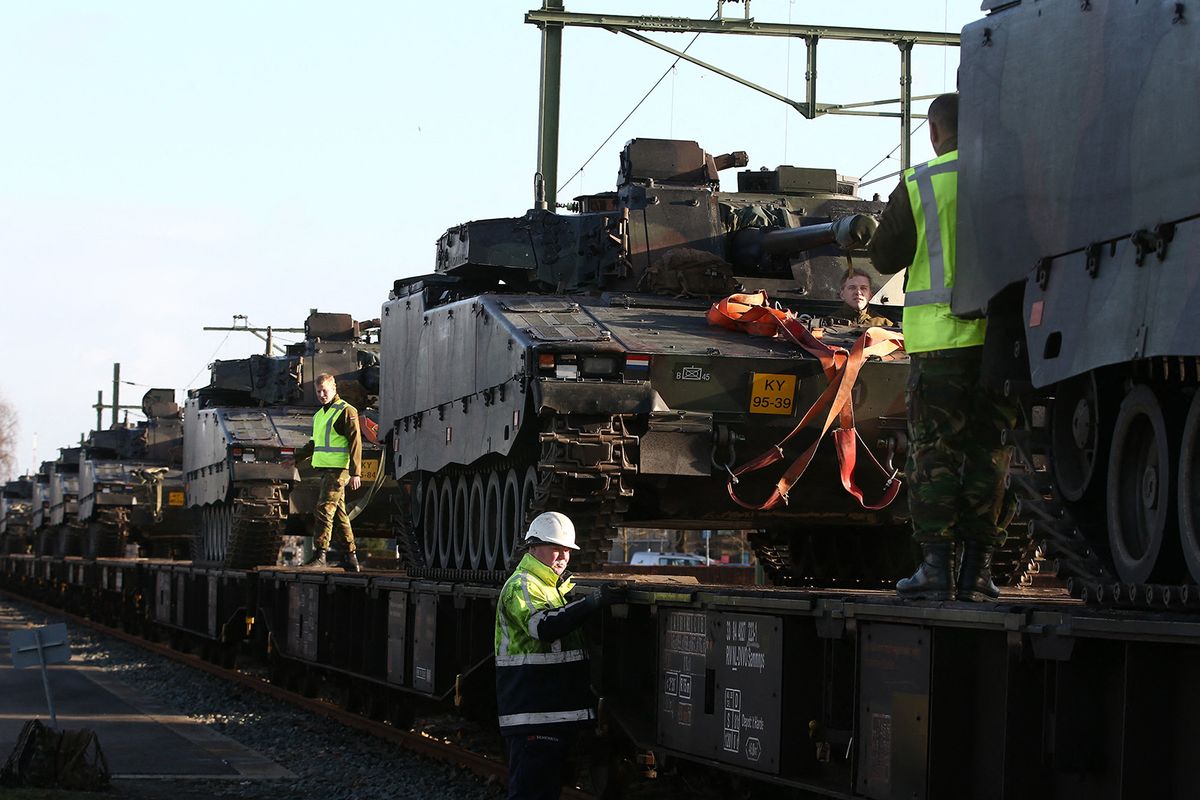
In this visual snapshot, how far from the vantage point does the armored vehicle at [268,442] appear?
22.7 meters

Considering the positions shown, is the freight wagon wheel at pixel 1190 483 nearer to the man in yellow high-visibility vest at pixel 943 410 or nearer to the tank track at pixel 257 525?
the man in yellow high-visibility vest at pixel 943 410

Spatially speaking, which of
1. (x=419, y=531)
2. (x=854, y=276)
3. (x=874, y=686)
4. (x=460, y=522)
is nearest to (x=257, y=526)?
(x=419, y=531)

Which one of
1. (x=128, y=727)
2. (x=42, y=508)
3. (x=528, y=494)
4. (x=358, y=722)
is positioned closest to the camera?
(x=528, y=494)

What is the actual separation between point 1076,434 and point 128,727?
9.34 meters

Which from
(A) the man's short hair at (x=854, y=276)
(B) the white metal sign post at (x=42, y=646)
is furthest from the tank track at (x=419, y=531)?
(B) the white metal sign post at (x=42, y=646)

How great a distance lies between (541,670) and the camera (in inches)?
317

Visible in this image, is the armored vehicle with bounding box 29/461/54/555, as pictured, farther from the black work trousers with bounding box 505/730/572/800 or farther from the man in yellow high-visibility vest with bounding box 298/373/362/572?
the black work trousers with bounding box 505/730/572/800

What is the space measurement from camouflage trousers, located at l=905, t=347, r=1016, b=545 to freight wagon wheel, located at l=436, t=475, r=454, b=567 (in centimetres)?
842

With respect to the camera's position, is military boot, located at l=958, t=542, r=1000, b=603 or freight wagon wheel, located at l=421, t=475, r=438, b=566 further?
freight wagon wheel, located at l=421, t=475, r=438, b=566

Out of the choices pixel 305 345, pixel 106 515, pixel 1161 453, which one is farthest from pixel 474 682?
pixel 106 515

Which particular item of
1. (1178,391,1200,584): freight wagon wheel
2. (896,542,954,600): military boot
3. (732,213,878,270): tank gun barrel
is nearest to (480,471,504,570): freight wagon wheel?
(732,213,878,270): tank gun barrel

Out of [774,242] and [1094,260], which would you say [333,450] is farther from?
[1094,260]

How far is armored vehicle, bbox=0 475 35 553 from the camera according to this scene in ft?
179

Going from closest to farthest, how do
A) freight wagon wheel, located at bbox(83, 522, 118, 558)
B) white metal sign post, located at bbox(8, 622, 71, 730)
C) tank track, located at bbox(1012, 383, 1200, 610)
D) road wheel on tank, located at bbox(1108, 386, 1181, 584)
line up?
1. road wheel on tank, located at bbox(1108, 386, 1181, 584)
2. tank track, located at bbox(1012, 383, 1200, 610)
3. white metal sign post, located at bbox(8, 622, 71, 730)
4. freight wagon wheel, located at bbox(83, 522, 118, 558)
